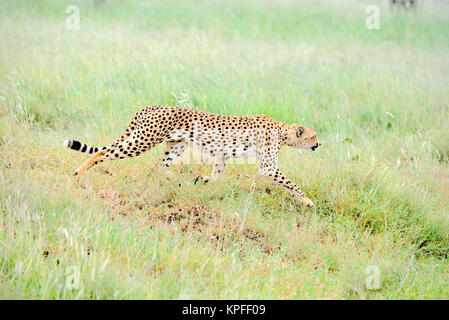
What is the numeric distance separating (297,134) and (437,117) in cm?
329

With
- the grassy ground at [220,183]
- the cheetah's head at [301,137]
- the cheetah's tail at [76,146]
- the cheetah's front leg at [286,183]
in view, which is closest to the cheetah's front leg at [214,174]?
the grassy ground at [220,183]

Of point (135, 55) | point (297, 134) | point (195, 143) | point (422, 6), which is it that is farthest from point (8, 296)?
point (422, 6)

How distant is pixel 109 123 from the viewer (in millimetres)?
6191

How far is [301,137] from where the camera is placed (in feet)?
16.1

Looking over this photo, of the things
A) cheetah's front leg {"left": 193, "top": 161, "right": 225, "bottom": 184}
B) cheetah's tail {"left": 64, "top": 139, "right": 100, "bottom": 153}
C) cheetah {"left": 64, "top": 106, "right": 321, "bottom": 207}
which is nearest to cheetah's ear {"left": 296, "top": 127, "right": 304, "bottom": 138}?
cheetah {"left": 64, "top": 106, "right": 321, "bottom": 207}

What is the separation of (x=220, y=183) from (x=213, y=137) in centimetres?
49

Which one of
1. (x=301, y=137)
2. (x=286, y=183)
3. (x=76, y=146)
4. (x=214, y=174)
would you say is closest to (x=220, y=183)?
(x=214, y=174)

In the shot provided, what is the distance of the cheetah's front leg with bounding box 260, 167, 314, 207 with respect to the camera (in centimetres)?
477

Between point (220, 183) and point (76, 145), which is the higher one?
point (76, 145)

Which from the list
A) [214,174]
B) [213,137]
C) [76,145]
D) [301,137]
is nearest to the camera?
[76,145]

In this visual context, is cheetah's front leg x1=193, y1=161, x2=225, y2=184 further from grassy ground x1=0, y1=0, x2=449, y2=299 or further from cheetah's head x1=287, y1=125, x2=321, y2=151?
cheetah's head x1=287, y1=125, x2=321, y2=151

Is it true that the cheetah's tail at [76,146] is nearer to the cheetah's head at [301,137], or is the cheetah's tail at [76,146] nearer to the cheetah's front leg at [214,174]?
the cheetah's front leg at [214,174]

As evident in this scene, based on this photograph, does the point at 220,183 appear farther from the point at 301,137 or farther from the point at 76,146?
the point at 76,146

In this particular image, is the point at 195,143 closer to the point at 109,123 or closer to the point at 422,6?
the point at 109,123
